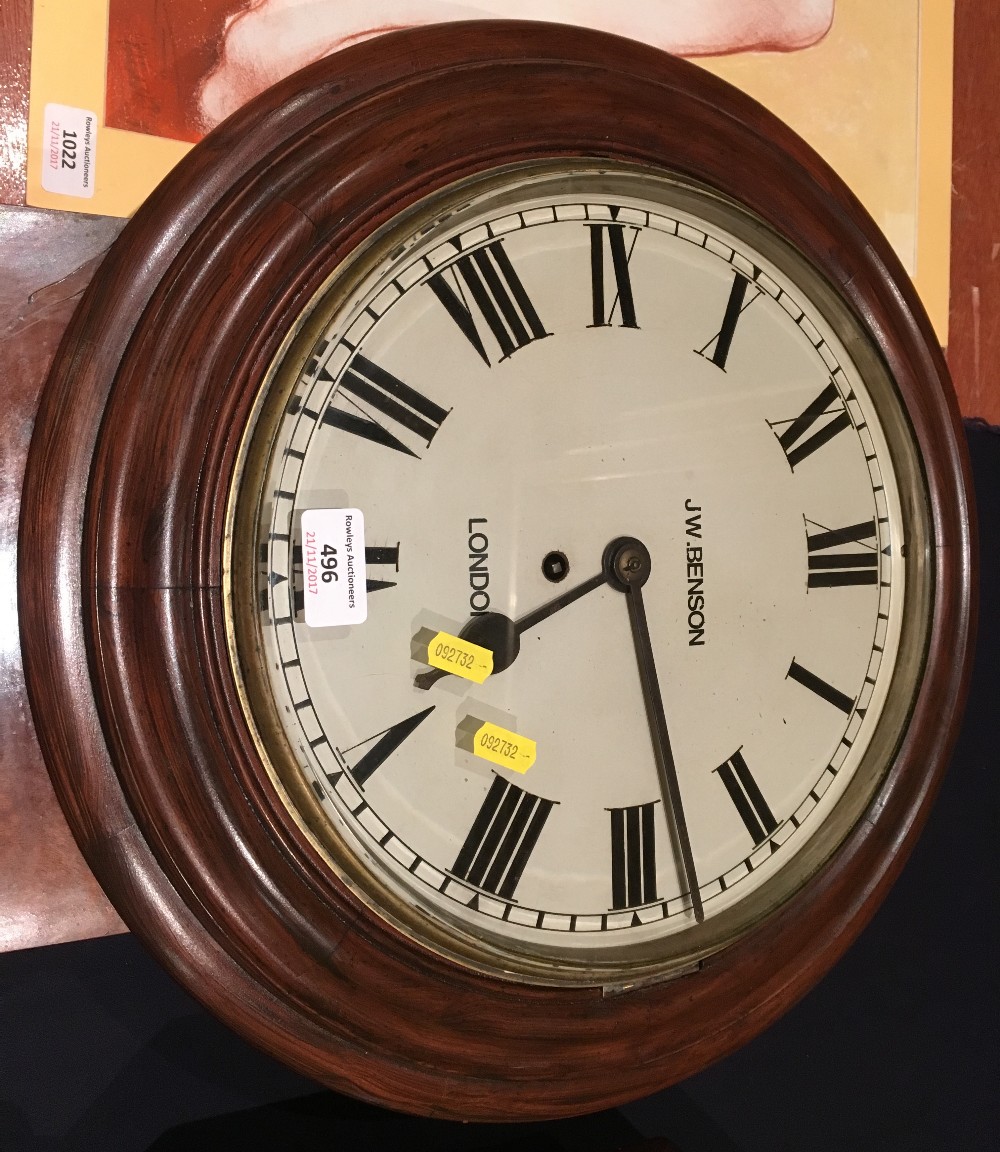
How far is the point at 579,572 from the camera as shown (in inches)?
23.8

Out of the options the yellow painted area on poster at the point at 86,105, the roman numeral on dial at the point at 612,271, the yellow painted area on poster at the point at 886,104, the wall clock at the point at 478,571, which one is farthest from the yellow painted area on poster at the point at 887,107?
the yellow painted area on poster at the point at 86,105

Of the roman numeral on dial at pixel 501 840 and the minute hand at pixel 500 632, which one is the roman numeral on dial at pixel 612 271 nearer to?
the minute hand at pixel 500 632

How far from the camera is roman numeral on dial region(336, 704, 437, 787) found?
534 millimetres

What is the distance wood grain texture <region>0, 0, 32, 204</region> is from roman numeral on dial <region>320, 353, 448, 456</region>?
269 mm

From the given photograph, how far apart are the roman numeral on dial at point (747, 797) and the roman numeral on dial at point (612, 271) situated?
0.91 ft

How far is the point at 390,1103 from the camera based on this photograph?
58 centimetres

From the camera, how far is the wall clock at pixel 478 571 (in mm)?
513

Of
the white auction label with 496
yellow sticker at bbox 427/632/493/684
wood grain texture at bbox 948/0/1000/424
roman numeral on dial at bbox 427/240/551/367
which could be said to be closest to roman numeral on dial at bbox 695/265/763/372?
the white auction label with 496

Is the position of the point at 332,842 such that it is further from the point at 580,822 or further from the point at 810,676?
the point at 810,676

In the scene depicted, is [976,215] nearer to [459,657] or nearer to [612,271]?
[612,271]

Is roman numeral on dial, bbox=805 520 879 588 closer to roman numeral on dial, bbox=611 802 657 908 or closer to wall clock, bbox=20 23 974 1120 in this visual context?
wall clock, bbox=20 23 974 1120

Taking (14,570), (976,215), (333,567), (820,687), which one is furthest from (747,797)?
(976,215)

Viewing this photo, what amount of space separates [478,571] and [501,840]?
0.15 meters

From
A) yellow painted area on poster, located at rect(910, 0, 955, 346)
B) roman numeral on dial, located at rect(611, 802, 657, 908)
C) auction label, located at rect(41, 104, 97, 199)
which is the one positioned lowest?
roman numeral on dial, located at rect(611, 802, 657, 908)
